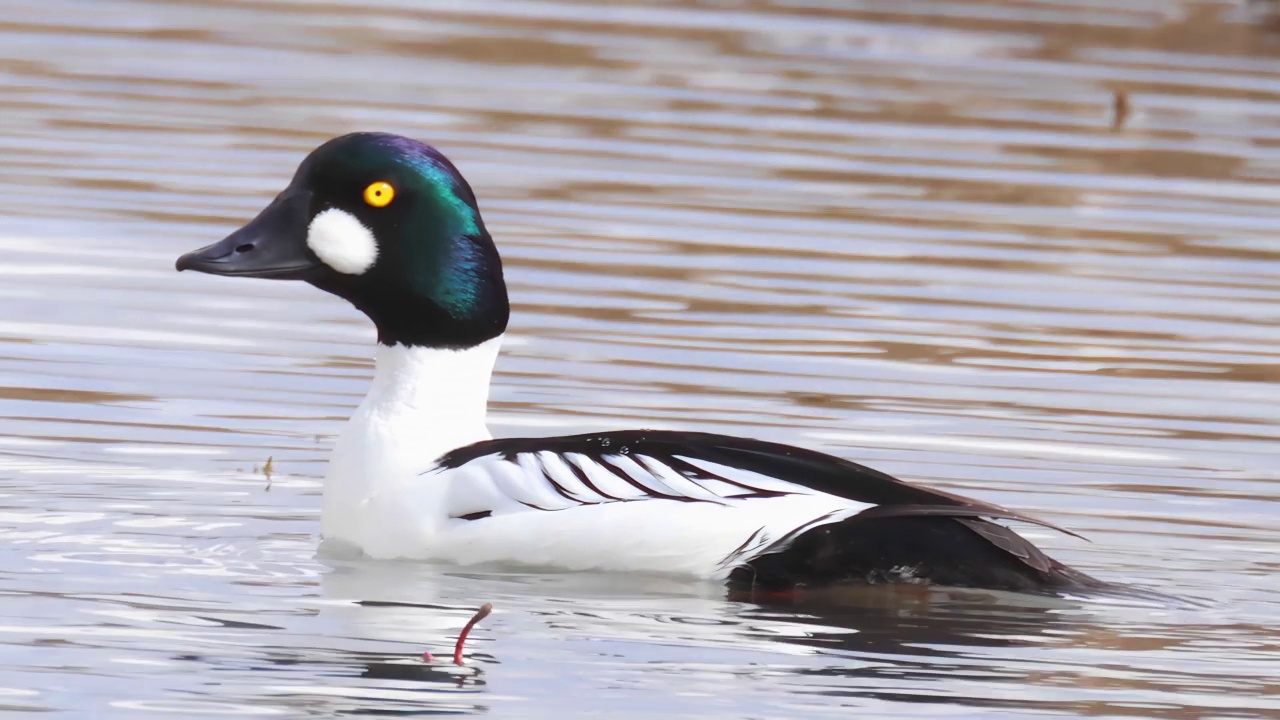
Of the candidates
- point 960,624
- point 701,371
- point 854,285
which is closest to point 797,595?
point 960,624

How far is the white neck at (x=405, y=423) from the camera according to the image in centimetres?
758

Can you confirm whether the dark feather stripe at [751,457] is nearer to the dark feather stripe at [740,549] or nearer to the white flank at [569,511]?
the white flank at [569,511]

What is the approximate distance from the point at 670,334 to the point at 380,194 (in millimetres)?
3259

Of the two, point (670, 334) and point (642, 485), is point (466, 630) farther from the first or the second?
point (670, 334)

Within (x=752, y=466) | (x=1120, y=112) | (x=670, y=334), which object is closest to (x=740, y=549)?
(x=752, y=466)

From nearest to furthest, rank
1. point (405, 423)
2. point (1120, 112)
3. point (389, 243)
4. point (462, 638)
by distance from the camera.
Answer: point (462, 638), point (405, 423), point (389, 243), point (1120, 112)

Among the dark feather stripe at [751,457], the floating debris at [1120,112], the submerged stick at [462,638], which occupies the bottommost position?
the submerged stick at [462,638]

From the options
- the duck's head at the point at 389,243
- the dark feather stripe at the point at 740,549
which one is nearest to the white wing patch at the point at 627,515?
the dark feather stripe at the point at 740,549

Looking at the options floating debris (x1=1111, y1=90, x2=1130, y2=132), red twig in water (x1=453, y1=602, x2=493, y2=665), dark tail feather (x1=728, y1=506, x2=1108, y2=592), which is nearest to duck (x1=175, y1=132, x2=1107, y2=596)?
dark tail feather (x1=728, y1=506, x2=1108, y2=592)

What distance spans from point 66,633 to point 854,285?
6068 mm

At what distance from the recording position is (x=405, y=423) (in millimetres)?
7684

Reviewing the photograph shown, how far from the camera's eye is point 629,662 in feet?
21.4

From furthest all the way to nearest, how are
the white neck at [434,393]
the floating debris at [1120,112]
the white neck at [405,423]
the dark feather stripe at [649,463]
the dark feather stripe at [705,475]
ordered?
the floating debris at [1120,112]
the white neck at [434,393]
the white neck at [405,423]
the dark feather stripe at [649,463]
the dark feather stripe at [705,475]

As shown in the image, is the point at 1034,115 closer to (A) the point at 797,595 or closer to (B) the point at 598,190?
(B) the point at 598,190
